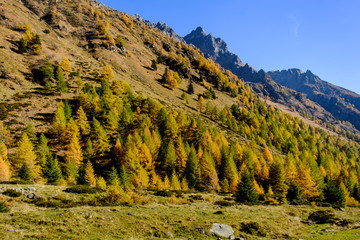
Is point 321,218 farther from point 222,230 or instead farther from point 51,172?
point 51,172

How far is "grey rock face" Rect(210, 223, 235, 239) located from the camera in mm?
17309

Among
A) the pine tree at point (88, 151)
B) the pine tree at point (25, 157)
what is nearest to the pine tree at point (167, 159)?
the pine tree at point (88, 151)

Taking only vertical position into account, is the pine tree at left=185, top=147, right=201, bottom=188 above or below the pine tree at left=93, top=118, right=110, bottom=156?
below

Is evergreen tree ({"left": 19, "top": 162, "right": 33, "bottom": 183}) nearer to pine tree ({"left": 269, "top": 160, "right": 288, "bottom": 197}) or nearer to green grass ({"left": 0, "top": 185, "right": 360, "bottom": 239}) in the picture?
green grass ({"left": 0, "top": 185, "right": 360, "bottom": 239})

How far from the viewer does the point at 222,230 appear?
18.0 m

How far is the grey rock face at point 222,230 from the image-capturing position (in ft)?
56.8

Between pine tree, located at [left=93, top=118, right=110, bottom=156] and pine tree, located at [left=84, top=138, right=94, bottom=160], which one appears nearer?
pine tree, located at [left=84, top=138, right=94, bottom=160]

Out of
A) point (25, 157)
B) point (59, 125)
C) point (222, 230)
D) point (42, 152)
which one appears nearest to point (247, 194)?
point (222, 230)

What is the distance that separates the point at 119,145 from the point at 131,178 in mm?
11938

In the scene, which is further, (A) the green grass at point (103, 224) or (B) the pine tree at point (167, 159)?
(B) the pine tree at point (167, 159)

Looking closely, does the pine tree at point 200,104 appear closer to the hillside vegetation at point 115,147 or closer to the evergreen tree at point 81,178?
the hillside vegetation at point 115,147

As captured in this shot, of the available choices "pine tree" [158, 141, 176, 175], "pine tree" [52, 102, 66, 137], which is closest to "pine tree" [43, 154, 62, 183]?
"pine tree" [52, 102, 66, 137]

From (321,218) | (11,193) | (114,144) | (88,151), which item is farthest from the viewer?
(114,144)

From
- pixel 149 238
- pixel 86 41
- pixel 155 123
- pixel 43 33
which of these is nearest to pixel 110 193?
pixel 149 238
